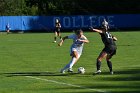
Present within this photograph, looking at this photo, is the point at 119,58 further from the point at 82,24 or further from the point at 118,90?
the point at 82,24

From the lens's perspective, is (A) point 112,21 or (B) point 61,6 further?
(B) point 61,6

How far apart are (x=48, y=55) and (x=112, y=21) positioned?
52.8 m

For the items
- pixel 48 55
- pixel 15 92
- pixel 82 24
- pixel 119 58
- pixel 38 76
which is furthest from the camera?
pixel 82 24

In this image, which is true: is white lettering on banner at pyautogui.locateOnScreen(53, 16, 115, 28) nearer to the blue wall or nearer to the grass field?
the blue wall

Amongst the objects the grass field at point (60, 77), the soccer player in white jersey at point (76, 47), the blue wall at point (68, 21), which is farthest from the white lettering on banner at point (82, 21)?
the soccer player in white jersey at point (76, 47)

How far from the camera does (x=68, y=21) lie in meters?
81.5

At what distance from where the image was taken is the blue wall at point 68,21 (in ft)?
261

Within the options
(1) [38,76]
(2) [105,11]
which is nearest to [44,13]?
(2) [105,11]

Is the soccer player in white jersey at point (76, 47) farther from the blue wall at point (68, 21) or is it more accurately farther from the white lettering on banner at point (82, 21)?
the white lettering on banner at point (82, 21)

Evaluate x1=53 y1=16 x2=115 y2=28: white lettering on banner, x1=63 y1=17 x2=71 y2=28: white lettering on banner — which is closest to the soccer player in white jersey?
x1=53 y1=16 x2=115 y2=28: white lettering on banner

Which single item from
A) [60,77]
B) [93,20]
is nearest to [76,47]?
[60,77]

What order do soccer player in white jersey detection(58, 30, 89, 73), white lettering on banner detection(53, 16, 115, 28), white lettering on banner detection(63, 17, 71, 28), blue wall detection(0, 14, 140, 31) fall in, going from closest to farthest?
soccer player in white jersey detection(58, 30, 89, 73), blue wall detection(0, 14, 140, 31), white lettering on banner detection(53, 16, 115, 28), white lettering on banner detection(63, 17, 71, 28)

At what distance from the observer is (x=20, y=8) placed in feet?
292

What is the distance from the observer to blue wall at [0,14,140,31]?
261ft
